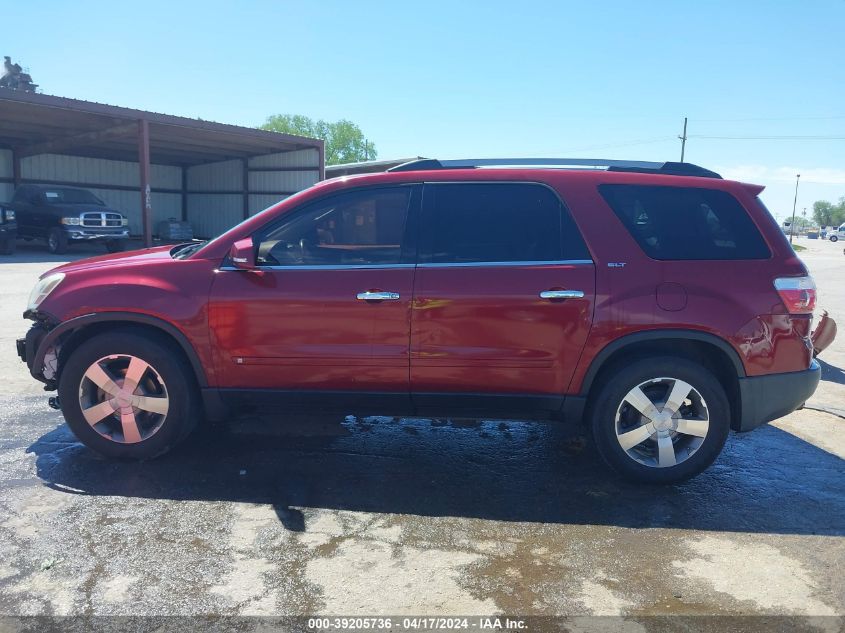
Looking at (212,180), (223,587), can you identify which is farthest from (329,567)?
(212,180)

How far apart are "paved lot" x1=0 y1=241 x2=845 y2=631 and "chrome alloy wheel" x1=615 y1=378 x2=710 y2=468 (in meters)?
0.23

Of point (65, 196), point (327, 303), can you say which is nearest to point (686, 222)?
point (327, 303)

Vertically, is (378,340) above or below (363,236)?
below

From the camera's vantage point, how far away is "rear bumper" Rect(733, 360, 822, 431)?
384 centimetres

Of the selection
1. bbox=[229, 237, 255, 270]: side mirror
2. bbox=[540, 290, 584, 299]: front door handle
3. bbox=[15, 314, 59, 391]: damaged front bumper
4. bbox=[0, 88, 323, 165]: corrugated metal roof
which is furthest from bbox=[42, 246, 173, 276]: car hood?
bbox=[0, 88, 323, 165]: corrugated metal roof

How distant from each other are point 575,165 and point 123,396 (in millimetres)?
3187

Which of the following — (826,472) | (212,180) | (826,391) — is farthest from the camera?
(212,180)

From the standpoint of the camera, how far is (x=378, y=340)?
12.8 ft

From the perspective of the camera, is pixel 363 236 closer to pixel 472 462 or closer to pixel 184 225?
pixel 472 462

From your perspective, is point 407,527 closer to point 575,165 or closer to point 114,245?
point 575,165

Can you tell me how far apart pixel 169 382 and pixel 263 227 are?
112cm

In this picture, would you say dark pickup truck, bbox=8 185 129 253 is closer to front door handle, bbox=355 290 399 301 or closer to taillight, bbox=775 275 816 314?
front door handle, bbox=355 290 399 301

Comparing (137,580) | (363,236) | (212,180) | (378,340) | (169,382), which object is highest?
(212,180)

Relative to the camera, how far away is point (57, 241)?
66.0ft
